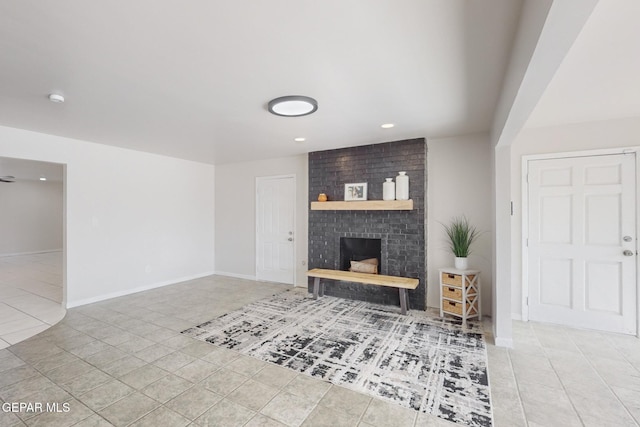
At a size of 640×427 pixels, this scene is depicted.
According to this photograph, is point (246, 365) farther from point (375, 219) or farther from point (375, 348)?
point (375, 219)

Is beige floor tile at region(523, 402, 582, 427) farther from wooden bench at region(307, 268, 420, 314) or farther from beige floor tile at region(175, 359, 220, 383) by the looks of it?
beige floor tile at region(175, 359, 220, 383)

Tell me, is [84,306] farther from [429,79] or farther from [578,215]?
[578,215]

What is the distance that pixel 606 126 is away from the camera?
3186 millimetres

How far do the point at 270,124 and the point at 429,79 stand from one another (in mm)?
1860

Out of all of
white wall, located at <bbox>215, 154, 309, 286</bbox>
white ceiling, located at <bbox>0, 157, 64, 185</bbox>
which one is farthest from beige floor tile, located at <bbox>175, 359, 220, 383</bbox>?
white ceiling, located at <bbox>0, 157, 64, 185</bbox>

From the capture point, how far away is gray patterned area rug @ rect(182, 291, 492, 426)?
2.08m

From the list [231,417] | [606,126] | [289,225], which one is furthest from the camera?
[289,225]

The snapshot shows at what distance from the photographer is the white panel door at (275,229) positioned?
5.39 meters

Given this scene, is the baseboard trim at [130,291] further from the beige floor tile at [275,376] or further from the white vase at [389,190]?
the white vase at [389,190]

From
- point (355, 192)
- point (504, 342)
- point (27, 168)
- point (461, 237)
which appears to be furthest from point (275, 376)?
point (27, 168)

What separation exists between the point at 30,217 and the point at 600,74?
13.4 metres

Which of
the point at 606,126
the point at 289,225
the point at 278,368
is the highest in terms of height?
the point at 606,126

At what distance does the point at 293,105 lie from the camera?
8.73 feet

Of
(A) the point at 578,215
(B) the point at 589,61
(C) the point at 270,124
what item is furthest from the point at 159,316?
(A) the point at 578,215
